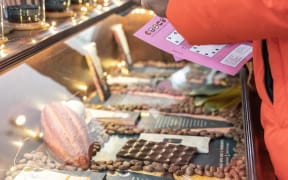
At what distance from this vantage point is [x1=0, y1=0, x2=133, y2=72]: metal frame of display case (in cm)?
135

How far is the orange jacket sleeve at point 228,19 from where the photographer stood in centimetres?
98

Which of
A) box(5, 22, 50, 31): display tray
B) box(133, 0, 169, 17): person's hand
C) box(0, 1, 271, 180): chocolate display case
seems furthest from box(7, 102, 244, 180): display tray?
box(133, 0, 169, 17): person's hand

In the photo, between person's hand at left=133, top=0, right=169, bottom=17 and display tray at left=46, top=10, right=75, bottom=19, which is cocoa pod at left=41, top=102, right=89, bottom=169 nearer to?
display tray at left=46, top=10, right=75, bottom=19

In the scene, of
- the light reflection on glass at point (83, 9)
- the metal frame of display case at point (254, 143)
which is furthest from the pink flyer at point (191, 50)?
the light reflection on glass at point (83, 9)

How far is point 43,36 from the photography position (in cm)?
156

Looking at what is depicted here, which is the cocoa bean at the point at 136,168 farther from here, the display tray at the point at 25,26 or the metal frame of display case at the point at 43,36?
the display tray at the point at 25,26

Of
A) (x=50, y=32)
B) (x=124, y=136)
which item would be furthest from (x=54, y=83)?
(x=124, y=136)

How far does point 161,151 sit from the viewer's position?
153cm

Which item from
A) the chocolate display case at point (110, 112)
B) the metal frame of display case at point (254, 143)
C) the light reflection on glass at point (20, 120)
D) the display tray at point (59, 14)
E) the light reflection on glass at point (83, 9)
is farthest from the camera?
the light reflection on glass at point (83, 9)

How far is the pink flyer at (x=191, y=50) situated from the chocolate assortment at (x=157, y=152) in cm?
30

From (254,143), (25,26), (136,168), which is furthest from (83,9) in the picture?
(254,143)

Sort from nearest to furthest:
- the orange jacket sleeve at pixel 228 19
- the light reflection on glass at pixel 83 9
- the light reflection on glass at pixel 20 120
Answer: the orange jacket sleeve at pixel 228 19
the light reflection on glass at pixel 20 120
the light reflection on glass at pixel 83 9

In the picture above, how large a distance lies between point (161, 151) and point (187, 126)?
0.29 metres

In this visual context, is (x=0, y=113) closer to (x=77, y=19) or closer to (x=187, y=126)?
(x=77, y=19)
